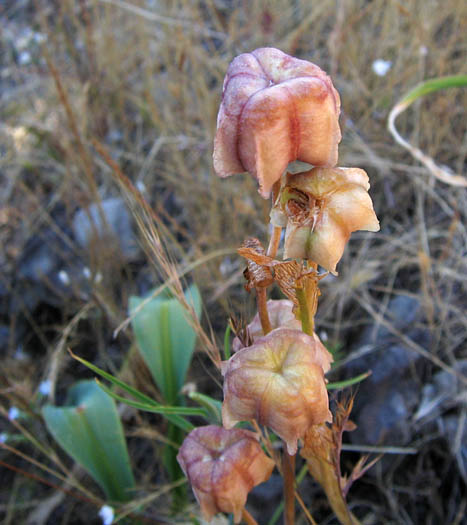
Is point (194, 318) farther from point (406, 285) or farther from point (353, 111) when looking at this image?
point (353, 111)

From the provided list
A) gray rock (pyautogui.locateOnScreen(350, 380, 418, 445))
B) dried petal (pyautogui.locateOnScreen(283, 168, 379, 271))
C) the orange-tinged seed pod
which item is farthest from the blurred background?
dried petal (pyautogui.locateOnScreen(283, 168, 379, 271))

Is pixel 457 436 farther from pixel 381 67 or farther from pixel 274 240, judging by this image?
pixel 381 67

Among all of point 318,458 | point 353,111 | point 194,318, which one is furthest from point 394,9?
point 318,458

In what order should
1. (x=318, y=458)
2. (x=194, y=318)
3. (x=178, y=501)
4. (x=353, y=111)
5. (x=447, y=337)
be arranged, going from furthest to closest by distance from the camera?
(x=353, y=111)
(x=447, y=337)
(x=178, y=501)
(x=194, y=318)
(x=318, y=458)

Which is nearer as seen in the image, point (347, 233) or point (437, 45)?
point (347, 233)

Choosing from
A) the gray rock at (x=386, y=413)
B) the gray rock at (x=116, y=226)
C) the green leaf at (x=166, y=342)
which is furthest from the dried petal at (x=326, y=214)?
the gray rock at (x=116, y=226)

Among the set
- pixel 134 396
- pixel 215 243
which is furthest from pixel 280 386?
pixel 215 243
